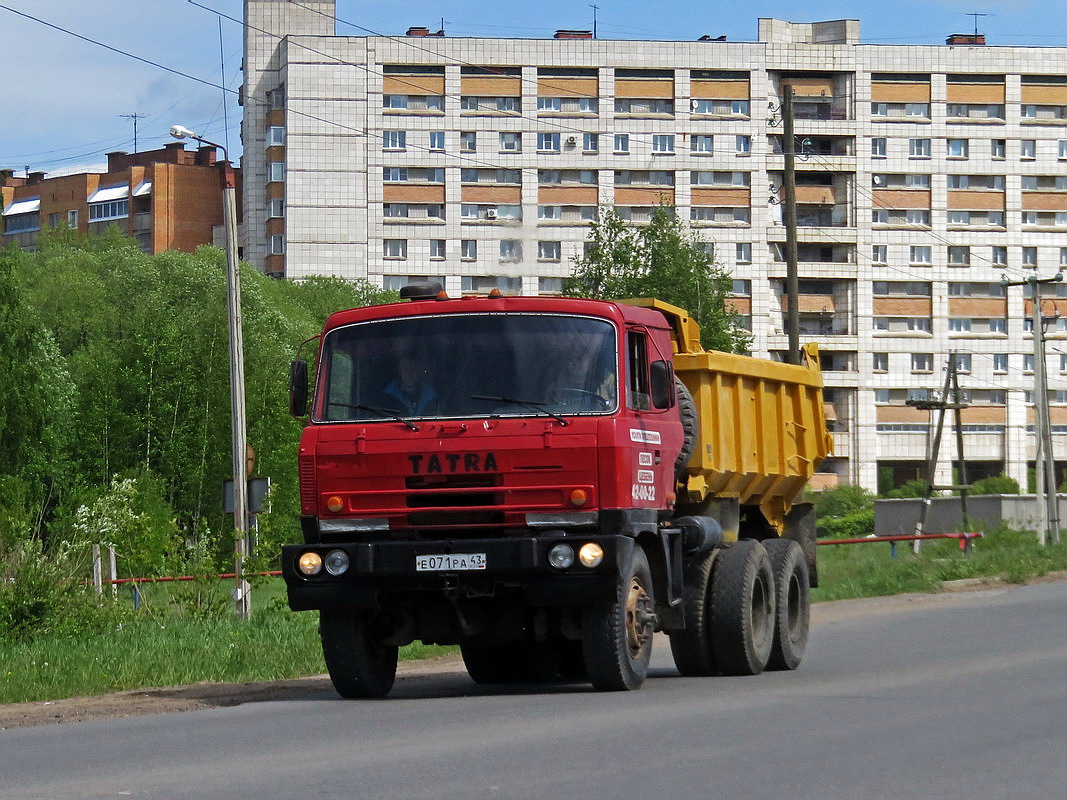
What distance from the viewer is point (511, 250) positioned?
1767 cm

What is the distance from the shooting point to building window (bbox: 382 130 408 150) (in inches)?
3947

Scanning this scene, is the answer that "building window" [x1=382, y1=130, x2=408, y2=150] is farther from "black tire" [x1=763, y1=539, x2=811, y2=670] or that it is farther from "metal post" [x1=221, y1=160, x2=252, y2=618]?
"black tire" [x1=763, y1=539, x2=811, y2=670]

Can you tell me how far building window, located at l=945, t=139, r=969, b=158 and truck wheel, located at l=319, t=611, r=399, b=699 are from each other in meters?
95.6

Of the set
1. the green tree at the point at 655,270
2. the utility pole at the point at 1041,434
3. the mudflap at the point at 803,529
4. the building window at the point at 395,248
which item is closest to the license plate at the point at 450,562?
the mudflap at the point at 803,529

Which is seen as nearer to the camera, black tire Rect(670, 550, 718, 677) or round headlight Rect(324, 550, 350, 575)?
round headlight Rect(324, 550, 350, 575)

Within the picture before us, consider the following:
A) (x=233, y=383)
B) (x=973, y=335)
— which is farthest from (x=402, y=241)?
(x=233, y=383)

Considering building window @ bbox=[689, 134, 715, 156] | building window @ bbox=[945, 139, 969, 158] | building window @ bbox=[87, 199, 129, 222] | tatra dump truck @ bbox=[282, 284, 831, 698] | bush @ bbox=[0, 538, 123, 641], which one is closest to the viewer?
tatra dump truck @ bbox=[282, 284, 831, 698]

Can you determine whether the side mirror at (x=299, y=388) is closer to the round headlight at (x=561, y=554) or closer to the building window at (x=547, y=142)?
the round headlight at (x=561, y=554)

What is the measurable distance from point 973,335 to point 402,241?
111 feet

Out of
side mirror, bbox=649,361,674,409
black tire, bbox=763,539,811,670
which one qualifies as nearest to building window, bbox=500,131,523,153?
black tire, bbox=763,539,811,670

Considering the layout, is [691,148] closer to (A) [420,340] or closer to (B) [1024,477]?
(B) [1024,477]

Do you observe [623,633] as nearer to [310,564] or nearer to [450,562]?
[450,562]

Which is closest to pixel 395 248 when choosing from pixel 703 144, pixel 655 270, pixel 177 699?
pixel 703 144

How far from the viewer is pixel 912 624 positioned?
74.6ft
